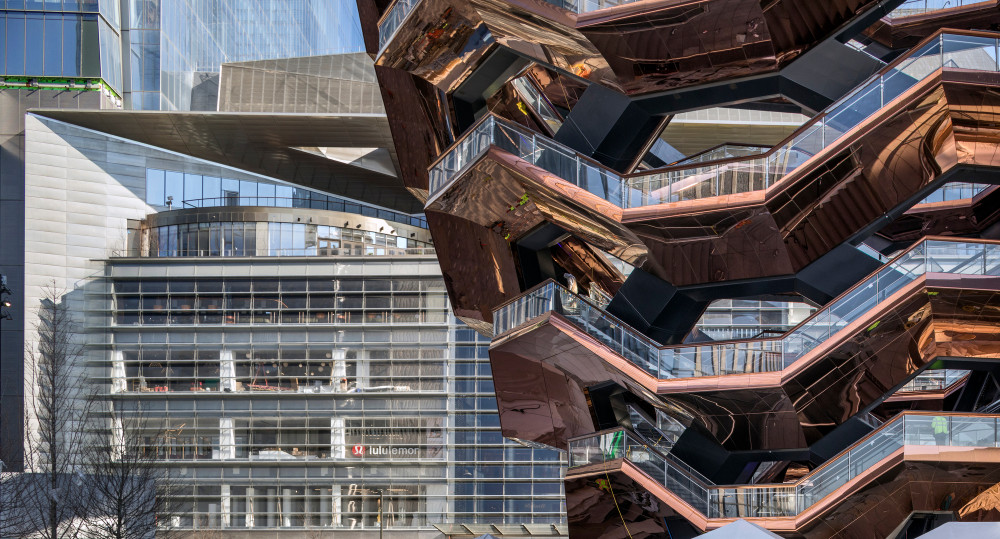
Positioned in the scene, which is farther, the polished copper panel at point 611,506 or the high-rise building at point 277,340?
the high-rise building at point 277,340

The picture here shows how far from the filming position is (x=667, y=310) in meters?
21.9

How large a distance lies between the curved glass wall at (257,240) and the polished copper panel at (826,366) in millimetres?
43269

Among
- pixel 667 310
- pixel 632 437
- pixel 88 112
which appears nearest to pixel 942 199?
pixel 667 310

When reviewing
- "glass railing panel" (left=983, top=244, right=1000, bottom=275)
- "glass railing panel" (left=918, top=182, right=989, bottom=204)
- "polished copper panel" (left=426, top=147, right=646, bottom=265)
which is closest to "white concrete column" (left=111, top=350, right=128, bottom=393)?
"polished copper panel" (left=426, top=147, right=646, bottom=265)

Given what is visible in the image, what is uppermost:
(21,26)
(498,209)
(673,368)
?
(21,26)

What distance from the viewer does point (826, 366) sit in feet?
62.7

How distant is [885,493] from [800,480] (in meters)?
1.43

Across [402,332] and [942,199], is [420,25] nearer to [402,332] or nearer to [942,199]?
[942,199]

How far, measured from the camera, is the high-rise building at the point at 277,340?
61.0 meters

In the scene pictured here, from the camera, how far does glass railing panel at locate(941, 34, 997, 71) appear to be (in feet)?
58.5

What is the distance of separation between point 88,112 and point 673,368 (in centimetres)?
4836

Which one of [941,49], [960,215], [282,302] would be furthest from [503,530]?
[941,49]

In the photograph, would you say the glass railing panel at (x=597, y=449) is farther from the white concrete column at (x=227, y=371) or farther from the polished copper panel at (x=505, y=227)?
the white concrete column at (x=227, y=371)

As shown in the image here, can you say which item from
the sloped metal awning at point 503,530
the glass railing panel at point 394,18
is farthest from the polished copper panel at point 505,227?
the sloped metal awning at point 503,530
